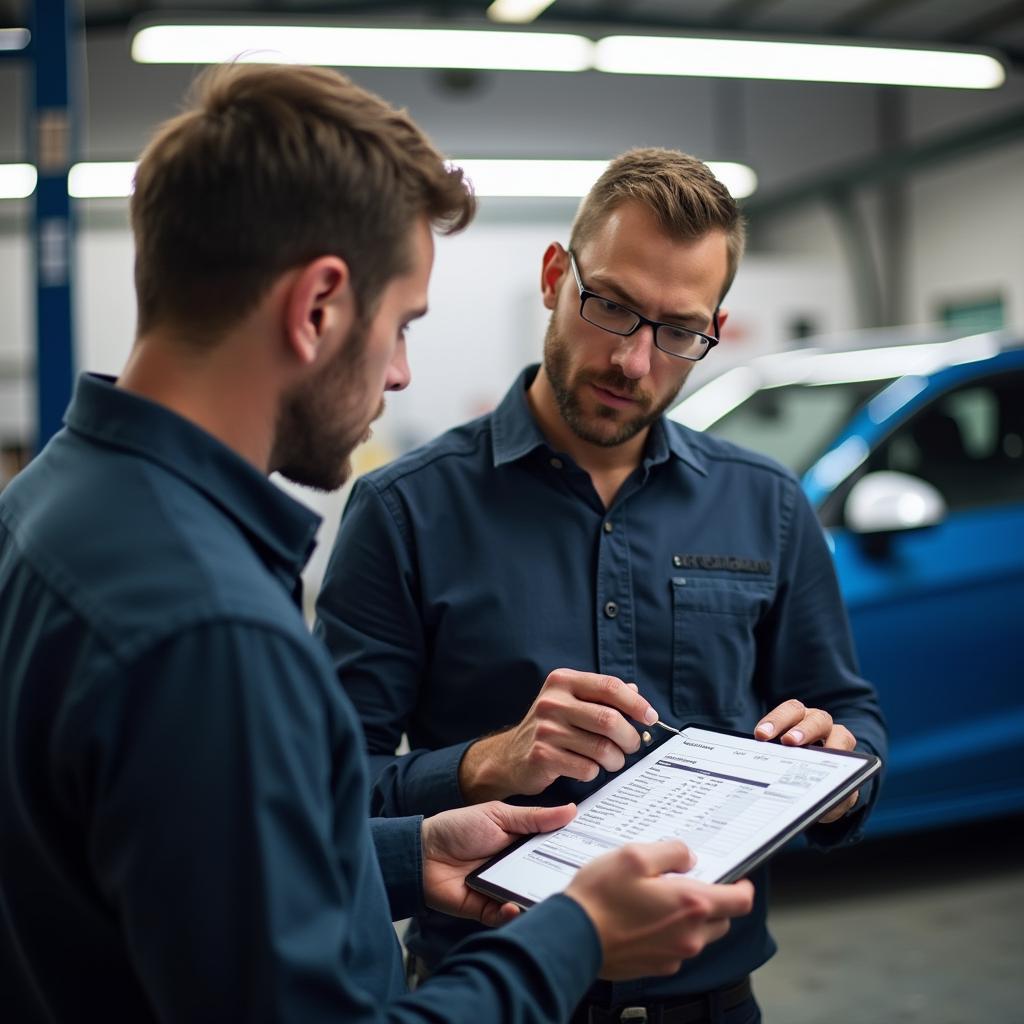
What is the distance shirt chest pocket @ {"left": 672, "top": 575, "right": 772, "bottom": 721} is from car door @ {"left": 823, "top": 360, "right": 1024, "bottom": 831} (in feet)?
5.31

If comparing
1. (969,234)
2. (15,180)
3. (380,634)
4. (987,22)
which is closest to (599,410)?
(380,634)

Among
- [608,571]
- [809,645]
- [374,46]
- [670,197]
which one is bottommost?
[809,645]

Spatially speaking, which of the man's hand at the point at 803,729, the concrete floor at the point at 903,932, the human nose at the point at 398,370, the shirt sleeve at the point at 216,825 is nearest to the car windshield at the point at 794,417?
the concrete floor at the point at 903,932

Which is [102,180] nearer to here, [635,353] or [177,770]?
[635,353]

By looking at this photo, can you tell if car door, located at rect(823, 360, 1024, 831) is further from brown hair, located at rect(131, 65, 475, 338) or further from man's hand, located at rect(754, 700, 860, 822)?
brown hair, located at rect(131, 65, 475, 338)

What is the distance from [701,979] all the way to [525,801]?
0.32 m

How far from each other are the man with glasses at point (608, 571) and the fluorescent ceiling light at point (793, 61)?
156 inches

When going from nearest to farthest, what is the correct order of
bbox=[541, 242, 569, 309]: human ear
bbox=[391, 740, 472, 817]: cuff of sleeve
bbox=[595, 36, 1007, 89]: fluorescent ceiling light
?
bbox=[391, 740, 472, 817]: cuff of sleeve, bbox=[541, 242, 569, 309]: human ear, bbox=[595, 36, 1007, 89]: fluorescent ceiling light

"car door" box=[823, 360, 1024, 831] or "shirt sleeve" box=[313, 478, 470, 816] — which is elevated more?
"shirt sleeve" box=[313, 478, 470, 816]

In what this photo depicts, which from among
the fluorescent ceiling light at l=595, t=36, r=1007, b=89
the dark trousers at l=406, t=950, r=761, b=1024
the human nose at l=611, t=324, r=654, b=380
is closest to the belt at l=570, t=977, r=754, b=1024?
the dark trousers at l=406, t=950, r=761, b=1024

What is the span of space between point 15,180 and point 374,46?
169 inches

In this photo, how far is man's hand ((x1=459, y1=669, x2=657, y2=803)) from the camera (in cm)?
126

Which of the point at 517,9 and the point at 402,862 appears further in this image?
the point at 517,9

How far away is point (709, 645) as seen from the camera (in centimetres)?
153
